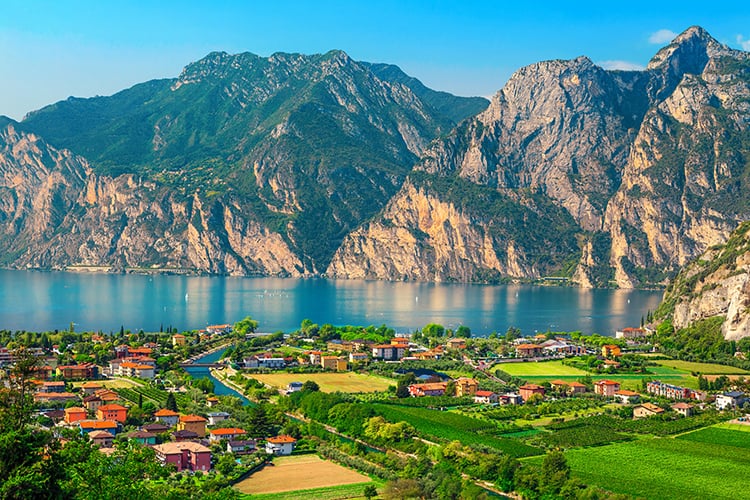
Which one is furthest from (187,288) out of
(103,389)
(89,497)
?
(89,497)

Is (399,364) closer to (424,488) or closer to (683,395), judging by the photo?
(683,395)

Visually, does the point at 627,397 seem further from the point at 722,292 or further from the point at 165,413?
the point at 722,292

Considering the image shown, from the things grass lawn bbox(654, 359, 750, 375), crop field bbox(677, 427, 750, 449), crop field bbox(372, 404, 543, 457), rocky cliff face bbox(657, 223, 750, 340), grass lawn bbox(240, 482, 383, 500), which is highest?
rocky cliff face bbox(657, 223, 750, 340)

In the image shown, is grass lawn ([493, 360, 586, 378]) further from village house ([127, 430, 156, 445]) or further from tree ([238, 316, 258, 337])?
village house ([127, 430, 156, 445])

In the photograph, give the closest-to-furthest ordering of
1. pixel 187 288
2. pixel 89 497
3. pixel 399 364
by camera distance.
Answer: pixel 89 497 < pixel 399 364 < pixel 187 288

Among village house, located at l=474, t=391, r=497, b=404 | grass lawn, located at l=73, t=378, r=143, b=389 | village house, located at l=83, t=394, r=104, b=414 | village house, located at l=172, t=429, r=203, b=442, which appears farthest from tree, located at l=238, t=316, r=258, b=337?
village house, located at l=172, t=429, r=203, b=442

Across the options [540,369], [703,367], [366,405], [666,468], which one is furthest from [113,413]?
[703,367]
